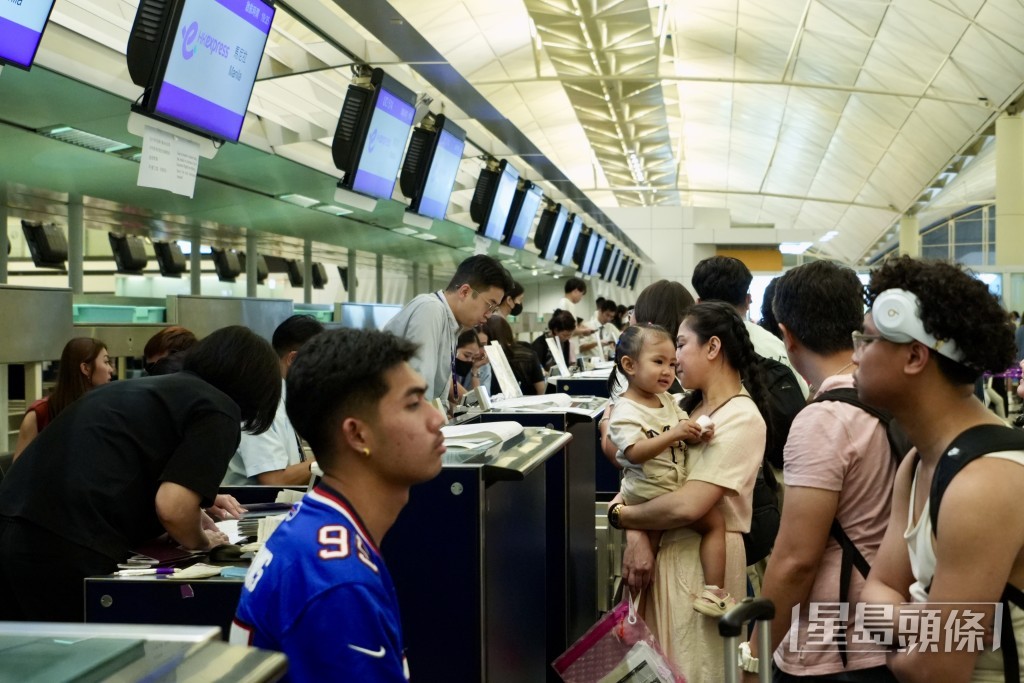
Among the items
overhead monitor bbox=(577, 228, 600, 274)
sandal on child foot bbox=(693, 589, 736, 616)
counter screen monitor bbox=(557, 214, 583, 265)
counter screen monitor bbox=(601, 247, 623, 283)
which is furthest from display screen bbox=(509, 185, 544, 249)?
counter screen monitor bbox=(601, 247, 623, 283)

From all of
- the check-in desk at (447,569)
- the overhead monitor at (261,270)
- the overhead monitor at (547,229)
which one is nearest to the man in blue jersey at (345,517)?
the check-in desk at (447,569)

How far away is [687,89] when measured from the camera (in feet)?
75.2

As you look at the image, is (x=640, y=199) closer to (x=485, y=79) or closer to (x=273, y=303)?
(x=485, y=79)

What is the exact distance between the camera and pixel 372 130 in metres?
5.73

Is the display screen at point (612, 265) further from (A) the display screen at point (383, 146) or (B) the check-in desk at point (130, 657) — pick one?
(B) the check-in desk at point (130, 657)

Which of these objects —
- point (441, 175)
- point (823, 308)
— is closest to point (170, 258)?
point (441, 175)

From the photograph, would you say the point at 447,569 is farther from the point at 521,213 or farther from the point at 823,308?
the point at 521,213

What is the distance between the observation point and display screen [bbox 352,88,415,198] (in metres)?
5.71

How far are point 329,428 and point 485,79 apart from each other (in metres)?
17.9

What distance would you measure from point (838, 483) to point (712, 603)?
3.09 feet

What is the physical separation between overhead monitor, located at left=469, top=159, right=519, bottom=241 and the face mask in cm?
192

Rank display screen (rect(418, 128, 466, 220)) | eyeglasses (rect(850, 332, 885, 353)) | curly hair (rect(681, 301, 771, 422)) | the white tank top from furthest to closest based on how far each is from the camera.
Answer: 1. display screen (rect(418, 128, 466, 220))
2. curly hair (rect(681, 301, 771, 422))
3. eyeglasses (rect(850, 332, 885, 353))
4. the white tank top

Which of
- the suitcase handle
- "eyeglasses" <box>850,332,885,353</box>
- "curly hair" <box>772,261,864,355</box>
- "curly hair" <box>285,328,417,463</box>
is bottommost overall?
the suitcase handle

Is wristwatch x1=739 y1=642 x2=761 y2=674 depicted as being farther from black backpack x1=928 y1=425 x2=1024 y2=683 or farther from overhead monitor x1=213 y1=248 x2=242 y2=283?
overhead monitor x1=213 y1=248 x2=242 y2=283
